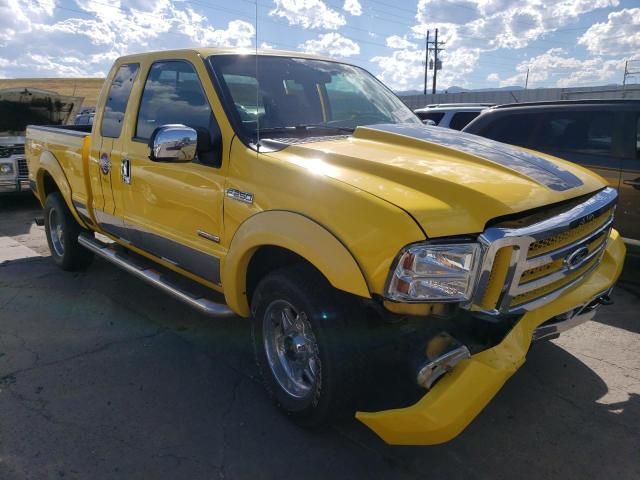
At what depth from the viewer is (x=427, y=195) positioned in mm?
2375

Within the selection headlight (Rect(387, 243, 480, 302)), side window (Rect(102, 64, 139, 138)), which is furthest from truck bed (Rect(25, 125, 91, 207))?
headlight (Rect(387, 243, 480, 302))

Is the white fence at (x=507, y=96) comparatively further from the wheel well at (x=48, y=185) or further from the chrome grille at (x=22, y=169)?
the wheel well at (x=48, y=185)

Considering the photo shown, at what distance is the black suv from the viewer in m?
5.14

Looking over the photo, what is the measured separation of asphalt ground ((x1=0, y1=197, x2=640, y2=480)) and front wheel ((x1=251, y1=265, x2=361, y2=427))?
233 millimetres

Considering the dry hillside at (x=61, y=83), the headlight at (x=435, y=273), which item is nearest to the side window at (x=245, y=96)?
the headlight at (x=435, y=273)

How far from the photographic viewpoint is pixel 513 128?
6035mm

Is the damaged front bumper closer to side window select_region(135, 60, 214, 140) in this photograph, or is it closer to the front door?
the front door

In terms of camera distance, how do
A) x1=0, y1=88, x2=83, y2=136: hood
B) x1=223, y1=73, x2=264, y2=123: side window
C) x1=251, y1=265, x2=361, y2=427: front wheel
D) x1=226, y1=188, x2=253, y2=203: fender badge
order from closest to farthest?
x1=251, y1=265, x2=361, y2=427: front wheel, x1=226, y1=188, x2=253, y2=203: fender badge, x1=223, y1=73, x2=264, y2=123: side window, x1=0, y1=88, x2=83, y2=136: hood

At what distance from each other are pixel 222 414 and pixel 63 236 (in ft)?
10.9

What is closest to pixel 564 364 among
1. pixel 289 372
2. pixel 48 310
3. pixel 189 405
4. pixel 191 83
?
pixel 289 372

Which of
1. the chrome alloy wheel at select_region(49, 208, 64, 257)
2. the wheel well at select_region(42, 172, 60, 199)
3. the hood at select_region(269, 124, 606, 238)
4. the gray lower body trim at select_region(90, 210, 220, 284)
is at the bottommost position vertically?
the chrome alloy wheel at select_region(49, 208, 64, 257)

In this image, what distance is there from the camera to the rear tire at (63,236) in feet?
17.6

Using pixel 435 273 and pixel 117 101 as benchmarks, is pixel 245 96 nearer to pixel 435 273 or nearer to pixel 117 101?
pixel 117 101

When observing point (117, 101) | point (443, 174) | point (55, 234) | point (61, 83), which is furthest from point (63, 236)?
point (61, 83)
